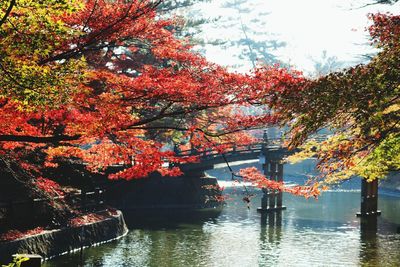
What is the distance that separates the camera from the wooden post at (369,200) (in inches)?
1261

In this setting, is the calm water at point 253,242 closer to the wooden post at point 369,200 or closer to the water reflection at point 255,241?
the water reflection at point 255,241

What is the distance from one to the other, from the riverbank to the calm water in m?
0.46

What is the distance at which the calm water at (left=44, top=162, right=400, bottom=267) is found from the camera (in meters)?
18.7

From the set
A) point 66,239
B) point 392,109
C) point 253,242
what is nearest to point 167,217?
point 253,242

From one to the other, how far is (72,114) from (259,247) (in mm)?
11506

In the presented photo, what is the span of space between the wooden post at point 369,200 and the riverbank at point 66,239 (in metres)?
15.4

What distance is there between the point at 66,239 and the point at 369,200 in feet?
65.7

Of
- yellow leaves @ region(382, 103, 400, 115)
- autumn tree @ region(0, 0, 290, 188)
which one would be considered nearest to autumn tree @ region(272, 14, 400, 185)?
yellow leaves @ region(382, 103, 400, 115)

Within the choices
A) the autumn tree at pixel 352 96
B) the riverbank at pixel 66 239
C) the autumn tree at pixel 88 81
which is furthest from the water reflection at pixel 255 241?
the autumn tree at pixel 352 96

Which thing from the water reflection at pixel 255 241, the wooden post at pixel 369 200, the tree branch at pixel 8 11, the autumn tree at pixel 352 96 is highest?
the tree branch at pixel 8 11

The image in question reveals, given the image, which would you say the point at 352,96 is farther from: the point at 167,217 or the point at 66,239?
the point at 167,217

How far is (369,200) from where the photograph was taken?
32438 mm

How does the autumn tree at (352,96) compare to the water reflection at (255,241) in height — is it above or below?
above

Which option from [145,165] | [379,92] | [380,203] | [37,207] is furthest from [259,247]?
[380,203]
